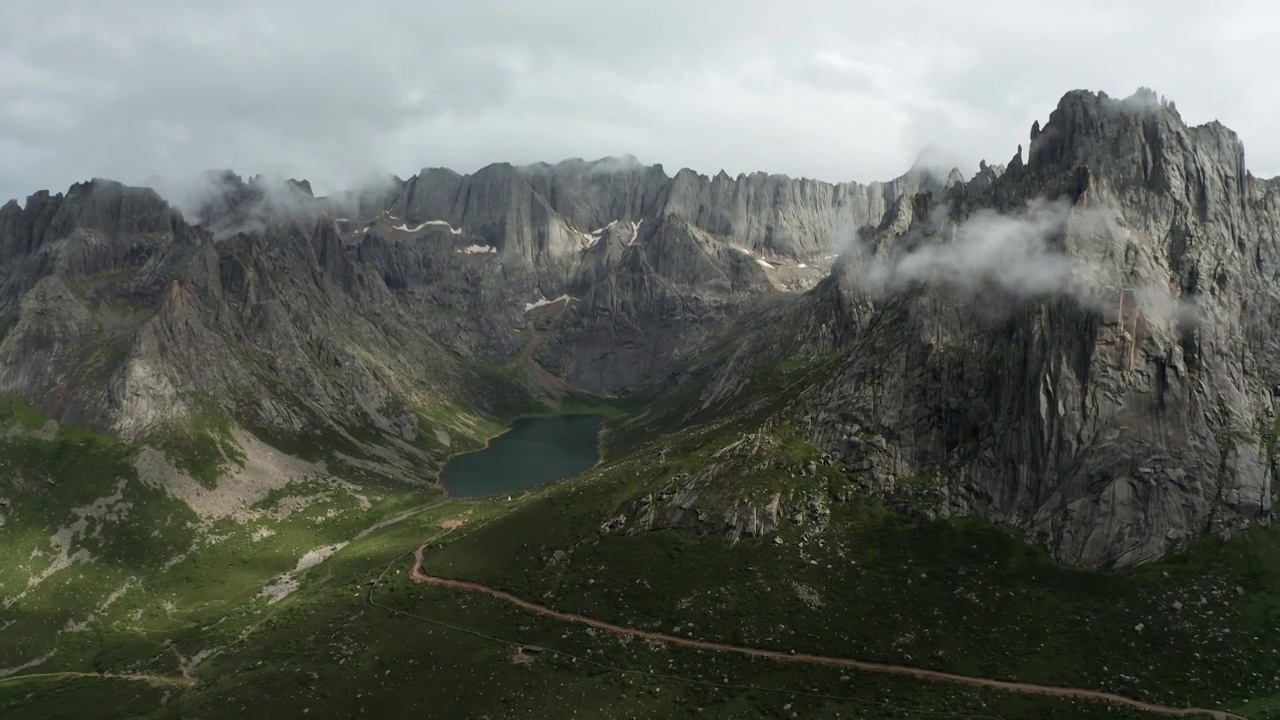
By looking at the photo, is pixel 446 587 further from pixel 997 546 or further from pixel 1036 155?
pixel 1036 155

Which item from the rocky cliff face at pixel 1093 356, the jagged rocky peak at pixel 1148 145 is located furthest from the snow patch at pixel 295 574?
the jagged rocky peak at pixel 1148 145

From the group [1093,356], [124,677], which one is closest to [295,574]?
[124,677]

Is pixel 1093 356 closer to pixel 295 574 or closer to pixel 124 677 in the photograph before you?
pixel 295 574

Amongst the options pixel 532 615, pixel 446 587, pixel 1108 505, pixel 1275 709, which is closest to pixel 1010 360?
pixel 1108 505

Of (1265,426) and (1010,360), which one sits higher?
(1010,360)

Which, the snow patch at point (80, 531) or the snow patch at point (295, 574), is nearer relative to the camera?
the snow patch at point (295, 574)

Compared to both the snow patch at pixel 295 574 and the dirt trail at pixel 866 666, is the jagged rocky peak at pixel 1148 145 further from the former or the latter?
the snow patch at pixel 295 574

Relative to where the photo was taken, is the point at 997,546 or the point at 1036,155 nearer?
the point at 997,546
